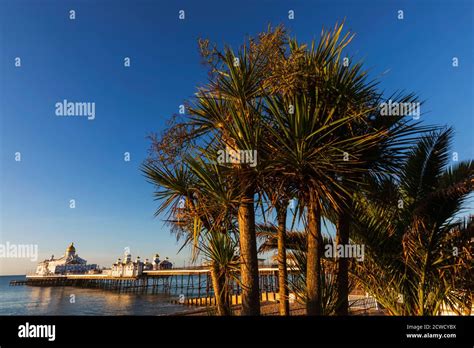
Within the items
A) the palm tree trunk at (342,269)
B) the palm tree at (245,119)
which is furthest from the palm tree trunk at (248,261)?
the palm tree trunk at (342,269)

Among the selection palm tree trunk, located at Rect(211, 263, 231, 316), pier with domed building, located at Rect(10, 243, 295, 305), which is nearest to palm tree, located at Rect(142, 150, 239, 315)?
palm tree trunk, located at Rect(211, 263, 231, 316)

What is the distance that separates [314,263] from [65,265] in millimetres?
146691

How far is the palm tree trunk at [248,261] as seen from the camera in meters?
4.97

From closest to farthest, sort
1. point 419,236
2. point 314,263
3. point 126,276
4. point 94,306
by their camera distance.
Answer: point 314,263 < point 419,236 < point 94,306 < point 126,276

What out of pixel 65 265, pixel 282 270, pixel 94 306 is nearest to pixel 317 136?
pixel 282 270

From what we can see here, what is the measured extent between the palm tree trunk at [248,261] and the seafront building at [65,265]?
439 feet

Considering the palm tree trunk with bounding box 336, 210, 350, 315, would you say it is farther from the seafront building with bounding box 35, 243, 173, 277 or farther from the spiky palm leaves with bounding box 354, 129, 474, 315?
the seafront building with bounding box 35, 243, 173, 277

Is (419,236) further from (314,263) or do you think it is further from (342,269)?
(314,263)

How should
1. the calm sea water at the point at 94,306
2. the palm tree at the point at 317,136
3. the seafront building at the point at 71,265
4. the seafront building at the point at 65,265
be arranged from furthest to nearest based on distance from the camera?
the seafront building at the point at 65,265 → the seafront building at the point at 71,265 → the calm sea water at the point at 94,306 → the palm tree at the point at 317,136

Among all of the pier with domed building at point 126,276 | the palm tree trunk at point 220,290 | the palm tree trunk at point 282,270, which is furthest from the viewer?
the pier with domed building at point 126,276

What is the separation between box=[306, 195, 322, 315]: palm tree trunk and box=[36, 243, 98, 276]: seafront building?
134260 millimetres

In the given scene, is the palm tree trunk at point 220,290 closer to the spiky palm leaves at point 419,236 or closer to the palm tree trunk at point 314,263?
the palm tree trunk at point 314,263

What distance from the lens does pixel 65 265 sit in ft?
420
